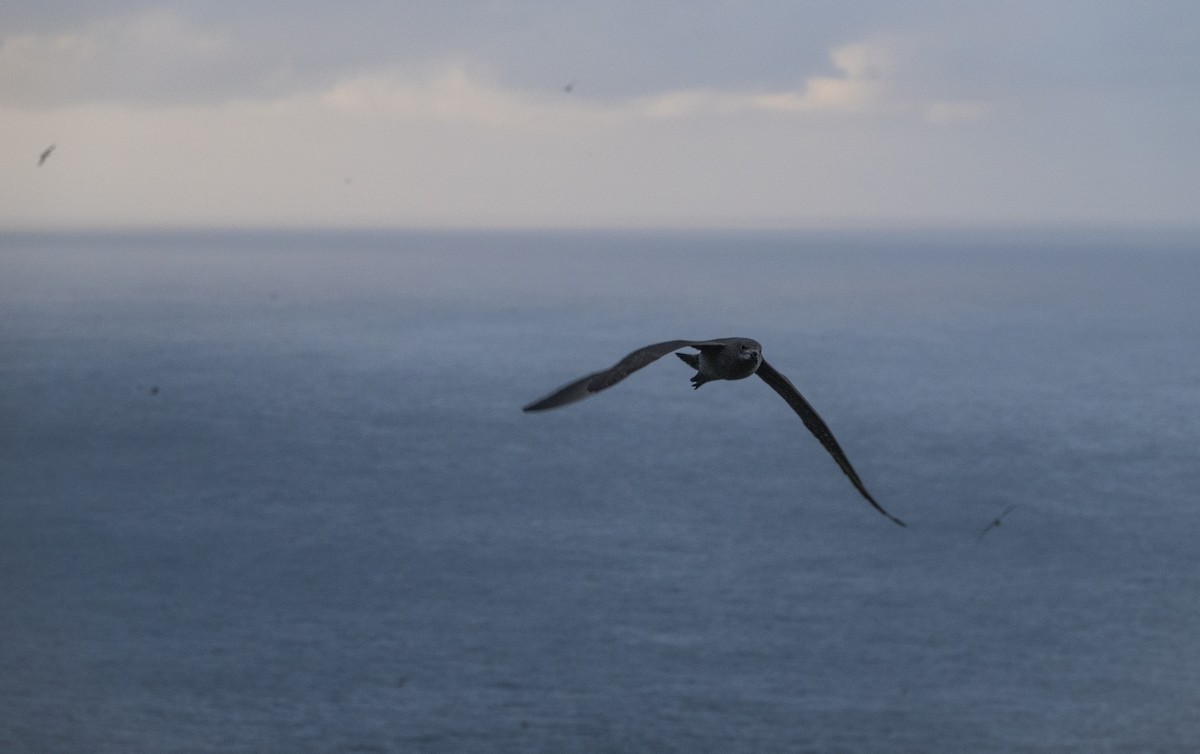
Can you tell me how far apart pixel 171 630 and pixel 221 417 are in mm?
66762

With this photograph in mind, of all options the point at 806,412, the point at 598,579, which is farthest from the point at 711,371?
the point at 598,579

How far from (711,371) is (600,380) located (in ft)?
11.3

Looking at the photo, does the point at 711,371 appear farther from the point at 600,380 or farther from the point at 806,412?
the point at 600,380

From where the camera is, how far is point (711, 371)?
1647 cm

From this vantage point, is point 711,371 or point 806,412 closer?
point 711,371

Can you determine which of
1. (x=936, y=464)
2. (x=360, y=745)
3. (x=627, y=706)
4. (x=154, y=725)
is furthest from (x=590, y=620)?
(x=936, y=464)

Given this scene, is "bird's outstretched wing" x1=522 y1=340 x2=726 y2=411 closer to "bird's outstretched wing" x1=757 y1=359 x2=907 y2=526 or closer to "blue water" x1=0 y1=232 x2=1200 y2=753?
"bird's outstretched wing" x1=757 y1=359 x2=907 y2=526

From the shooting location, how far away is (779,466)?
158 m

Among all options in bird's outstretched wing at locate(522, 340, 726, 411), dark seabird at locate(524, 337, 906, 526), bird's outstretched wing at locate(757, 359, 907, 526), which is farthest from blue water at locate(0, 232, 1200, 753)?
bird's outstretched wing at locate(522, 340, 726, 411)

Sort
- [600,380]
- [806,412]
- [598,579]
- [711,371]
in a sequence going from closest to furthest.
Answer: [600,380], [711,371], [806,412], [598,579]

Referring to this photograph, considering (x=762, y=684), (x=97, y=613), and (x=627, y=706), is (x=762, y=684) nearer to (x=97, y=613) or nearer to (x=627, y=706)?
(x=627, y=706)

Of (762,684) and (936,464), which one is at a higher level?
(936,464)

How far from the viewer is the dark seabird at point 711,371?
12938mm

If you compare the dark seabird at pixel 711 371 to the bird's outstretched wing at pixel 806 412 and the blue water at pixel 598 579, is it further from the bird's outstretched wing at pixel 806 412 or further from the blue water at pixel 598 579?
the blue water at pixel 598 579
